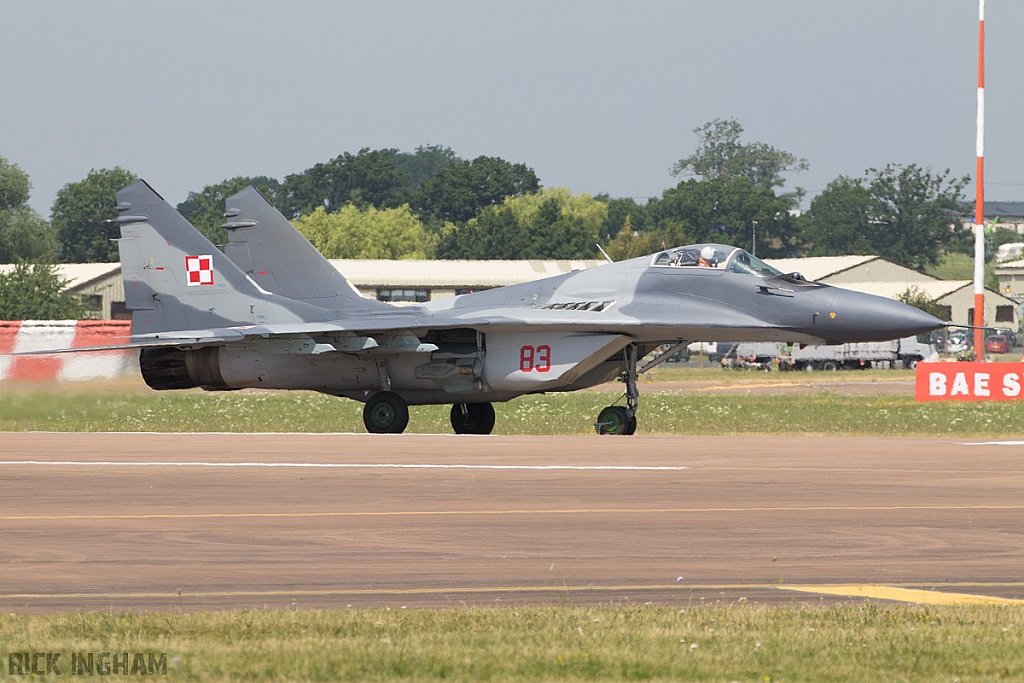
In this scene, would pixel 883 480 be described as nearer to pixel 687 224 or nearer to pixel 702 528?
pixel 702 528

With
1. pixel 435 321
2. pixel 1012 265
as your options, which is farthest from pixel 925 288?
pixel 435 321

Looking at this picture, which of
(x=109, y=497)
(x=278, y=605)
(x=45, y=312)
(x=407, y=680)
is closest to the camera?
(x=407, y=680)

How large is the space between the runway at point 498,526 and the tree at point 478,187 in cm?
12016

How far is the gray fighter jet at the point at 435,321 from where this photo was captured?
71.3 feet

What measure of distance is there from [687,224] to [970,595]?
120 metres

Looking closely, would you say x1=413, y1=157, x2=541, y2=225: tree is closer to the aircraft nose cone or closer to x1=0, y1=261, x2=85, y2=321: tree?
x1=0, y1=261, x2=85, y2=321: tree

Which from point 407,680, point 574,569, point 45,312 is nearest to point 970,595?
point 574,569

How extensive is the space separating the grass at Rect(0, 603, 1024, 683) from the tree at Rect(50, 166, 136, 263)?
11779 centimetres

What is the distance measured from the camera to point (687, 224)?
12756 centimetres

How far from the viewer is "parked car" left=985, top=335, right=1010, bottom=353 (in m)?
84.2

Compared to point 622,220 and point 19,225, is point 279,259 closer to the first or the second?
point 19,225

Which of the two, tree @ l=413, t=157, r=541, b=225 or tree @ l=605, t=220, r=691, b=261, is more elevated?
tree @ l=413, t=157, r=541, b=225

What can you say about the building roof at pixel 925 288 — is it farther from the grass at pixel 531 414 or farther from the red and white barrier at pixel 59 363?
the red and white barrier at pixel 59 363

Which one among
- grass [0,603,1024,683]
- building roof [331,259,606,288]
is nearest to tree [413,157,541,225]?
building roof [331,259,606,288]
